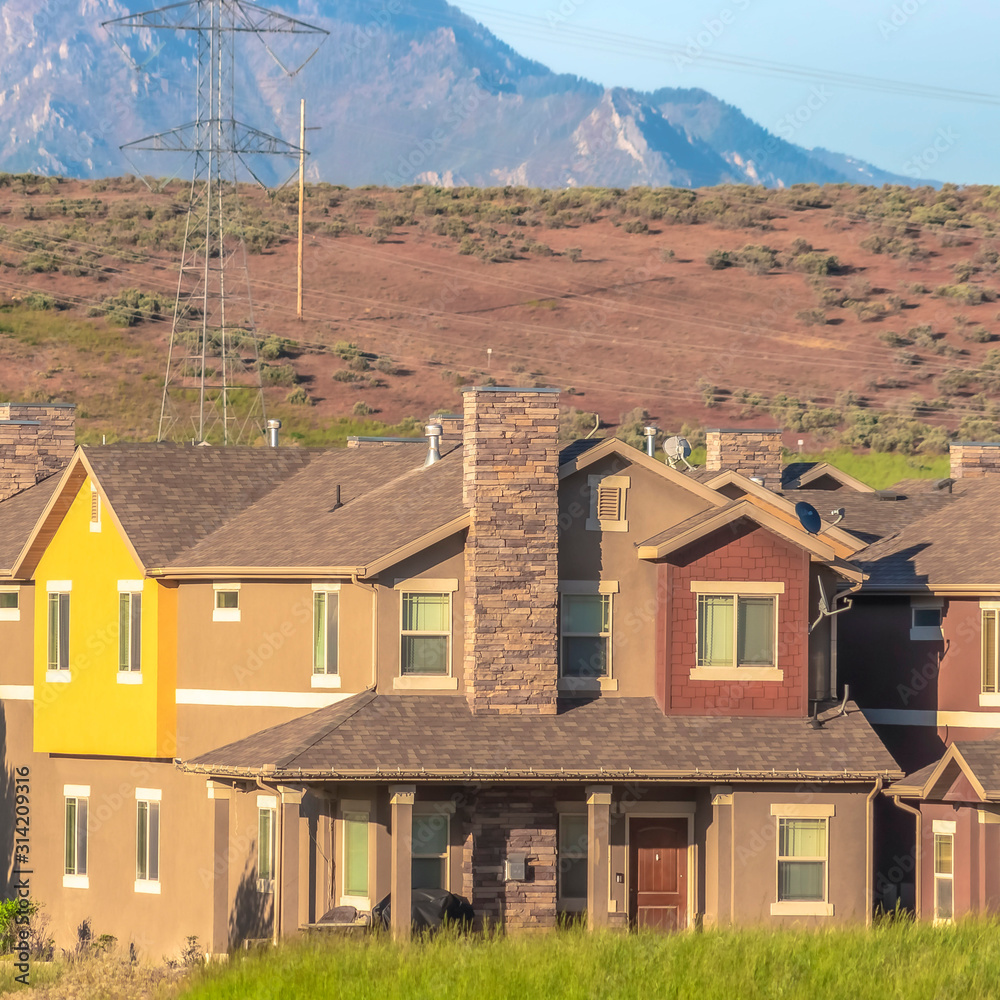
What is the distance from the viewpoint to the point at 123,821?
3316cm

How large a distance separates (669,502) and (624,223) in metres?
78.7

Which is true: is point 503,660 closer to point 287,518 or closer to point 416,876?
point 416,876

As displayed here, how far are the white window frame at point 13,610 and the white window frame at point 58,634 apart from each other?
4.64 ft

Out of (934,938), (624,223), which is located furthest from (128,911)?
(624,223)

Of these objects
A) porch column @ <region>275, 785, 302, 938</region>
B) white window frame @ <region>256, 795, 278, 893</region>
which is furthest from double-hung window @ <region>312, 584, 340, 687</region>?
porch column @ <region>275, 785, 302, 938</region>

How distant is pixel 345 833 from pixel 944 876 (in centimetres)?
910

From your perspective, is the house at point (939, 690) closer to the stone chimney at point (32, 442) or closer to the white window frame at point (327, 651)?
the white window frame at point (327, 651)

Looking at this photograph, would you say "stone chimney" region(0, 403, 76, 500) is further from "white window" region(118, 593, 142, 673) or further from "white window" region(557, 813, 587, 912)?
"white window" region(557, 813, 587, 912)

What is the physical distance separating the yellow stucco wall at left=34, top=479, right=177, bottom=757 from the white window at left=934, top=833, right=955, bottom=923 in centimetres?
1232

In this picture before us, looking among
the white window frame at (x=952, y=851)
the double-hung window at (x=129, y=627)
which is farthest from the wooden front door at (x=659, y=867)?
the double-hung window at (x=129, y=627)

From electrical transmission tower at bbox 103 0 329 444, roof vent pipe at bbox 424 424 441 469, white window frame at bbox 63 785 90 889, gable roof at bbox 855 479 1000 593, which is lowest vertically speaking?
white window frame at bbox 63 785 90 889

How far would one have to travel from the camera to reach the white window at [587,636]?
1184 inches

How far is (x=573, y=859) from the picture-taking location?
96.5 ft

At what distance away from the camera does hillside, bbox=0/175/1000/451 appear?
271 feet
